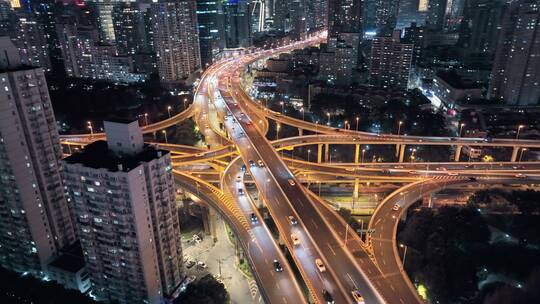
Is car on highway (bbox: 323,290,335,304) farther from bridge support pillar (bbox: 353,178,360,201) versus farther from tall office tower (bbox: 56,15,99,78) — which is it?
tall office tower (bbox: 56,15,99,78)

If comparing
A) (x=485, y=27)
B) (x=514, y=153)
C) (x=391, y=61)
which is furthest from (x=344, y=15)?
(x=514, y=153)

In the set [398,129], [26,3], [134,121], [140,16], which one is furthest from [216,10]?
[134,121]

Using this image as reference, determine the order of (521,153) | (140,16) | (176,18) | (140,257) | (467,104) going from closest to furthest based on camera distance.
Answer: (140,257)
(521,153)
(467,104)
(176,18)
(140,16)

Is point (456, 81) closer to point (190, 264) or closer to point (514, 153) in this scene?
point (514, 153)

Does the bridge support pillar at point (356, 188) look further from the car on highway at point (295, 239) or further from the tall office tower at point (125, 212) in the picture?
the tall office tower at point (125, 212)

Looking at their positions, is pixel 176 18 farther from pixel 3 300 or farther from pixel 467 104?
pixel 3 300

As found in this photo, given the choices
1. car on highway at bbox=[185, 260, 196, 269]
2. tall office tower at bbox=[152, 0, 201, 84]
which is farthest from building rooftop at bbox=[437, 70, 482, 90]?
car on highway at bbox=[185, 260, 196, 269]
